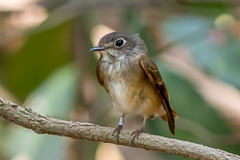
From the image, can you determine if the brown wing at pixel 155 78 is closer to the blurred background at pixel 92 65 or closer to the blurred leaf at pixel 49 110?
the blurred background at pixel 92 65

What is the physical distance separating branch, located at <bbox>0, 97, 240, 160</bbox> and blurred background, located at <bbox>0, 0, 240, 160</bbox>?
6.48 feet

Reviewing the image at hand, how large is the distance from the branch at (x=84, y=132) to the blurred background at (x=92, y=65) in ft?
6.48

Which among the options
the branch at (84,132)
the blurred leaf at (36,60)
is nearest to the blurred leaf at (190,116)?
the blurred leaf at (36,60)

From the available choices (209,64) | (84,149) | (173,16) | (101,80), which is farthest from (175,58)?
(101,80)

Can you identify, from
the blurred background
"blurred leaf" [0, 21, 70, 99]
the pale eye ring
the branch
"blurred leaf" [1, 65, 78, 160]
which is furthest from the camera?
"blurred leaf" [0, 21, 70, 99]

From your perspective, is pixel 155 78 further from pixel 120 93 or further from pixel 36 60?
pixel 36 60

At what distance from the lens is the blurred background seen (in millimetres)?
5375

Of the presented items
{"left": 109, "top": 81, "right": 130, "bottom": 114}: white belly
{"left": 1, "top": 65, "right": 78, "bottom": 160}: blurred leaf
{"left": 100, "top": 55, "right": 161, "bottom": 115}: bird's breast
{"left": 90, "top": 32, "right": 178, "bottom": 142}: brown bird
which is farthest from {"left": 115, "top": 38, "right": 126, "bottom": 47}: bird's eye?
{"left": 1, "top": 65, "right": 78, "bottom": 160}: blurred leaf

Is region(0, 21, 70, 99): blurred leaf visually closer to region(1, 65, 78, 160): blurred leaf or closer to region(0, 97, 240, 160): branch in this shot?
region(1, 65, 78, 160): blurred leaf

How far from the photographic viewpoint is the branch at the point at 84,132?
2996 mm

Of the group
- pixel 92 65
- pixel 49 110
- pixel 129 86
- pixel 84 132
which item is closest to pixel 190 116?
pixel 92 65

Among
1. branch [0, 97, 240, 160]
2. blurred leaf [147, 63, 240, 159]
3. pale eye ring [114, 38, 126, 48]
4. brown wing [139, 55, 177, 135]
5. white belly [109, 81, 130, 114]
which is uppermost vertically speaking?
blurred leaf [147, 63, 240, 159]

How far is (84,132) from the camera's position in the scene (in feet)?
10.4

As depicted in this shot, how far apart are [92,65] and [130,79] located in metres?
2.09
